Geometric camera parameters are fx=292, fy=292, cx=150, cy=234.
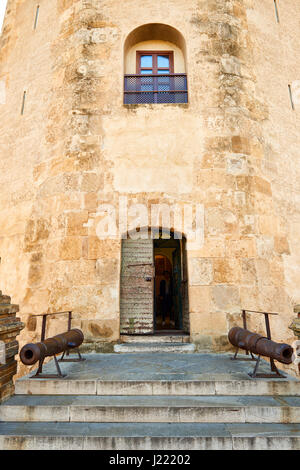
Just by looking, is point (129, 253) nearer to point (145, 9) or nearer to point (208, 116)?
point (208, 116)

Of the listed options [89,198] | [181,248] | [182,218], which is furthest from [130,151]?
[181,248]

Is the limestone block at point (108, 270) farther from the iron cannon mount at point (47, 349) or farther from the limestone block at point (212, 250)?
the limestone block at point (212, 250)

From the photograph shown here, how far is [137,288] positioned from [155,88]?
4.65 m

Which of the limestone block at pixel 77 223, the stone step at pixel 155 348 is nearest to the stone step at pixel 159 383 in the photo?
the stone step at pixel 155 348

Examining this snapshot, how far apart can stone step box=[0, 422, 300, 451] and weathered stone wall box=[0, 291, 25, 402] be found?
2.20 ft

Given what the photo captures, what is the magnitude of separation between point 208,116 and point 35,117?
4.24 metres

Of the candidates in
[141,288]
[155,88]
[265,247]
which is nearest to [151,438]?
[141,288]

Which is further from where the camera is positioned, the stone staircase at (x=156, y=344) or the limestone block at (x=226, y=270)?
the limestone block at (x=226, y=270)

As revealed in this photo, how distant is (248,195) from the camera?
19.6 ft

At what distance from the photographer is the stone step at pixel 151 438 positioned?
2641mm

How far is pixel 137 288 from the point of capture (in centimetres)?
594

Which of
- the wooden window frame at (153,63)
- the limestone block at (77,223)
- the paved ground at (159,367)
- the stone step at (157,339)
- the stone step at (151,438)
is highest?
the wooden window frame at (153,63)

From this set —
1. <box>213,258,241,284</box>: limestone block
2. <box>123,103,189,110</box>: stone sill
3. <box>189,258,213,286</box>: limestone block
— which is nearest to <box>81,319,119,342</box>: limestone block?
<box>189,258,213,286</box>: limestone block

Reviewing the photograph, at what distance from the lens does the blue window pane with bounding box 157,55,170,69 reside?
7.35 m
